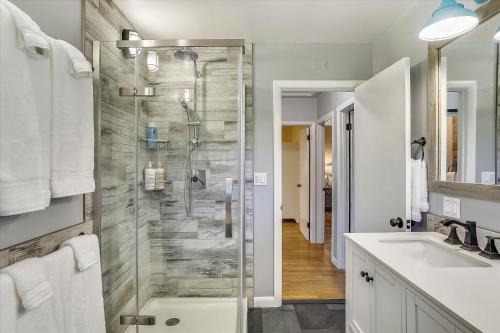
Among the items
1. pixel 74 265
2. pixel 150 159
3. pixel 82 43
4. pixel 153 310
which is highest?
pixel 82 43

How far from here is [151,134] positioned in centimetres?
193

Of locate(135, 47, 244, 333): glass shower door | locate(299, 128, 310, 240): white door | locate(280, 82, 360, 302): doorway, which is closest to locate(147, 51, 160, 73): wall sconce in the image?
locate(135, 47, 244, 333): glass shower door

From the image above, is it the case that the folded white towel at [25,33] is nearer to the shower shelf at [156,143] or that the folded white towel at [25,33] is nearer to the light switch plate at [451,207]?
the shower shelf at [156,143]

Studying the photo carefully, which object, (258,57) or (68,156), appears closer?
(68,156)

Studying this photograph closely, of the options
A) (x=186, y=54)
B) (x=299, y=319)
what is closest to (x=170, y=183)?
(x=186, y=54)

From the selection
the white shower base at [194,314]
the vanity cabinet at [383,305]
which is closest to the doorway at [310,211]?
the white shower base at [194,314]

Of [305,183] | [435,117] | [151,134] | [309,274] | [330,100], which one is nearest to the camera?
[435,117]

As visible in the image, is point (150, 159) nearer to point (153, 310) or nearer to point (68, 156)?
point (68, 156)

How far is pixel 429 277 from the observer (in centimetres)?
103

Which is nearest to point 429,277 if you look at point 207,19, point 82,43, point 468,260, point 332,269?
point 468,260

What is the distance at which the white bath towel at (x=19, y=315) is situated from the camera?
2.79 ft

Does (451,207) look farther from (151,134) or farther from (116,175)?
(116,175)

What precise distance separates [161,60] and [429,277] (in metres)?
1.94

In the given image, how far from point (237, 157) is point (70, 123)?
1080 mm
